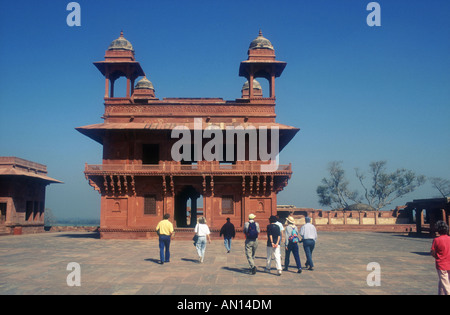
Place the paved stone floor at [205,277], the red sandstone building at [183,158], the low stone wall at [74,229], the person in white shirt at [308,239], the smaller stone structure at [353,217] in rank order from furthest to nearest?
the smaller stone structure at [353,217], the low stone wall at [74,229], the red sandstone building at [183,158], the person in white shirt at [308,239], the paved stone floor at [205,277]

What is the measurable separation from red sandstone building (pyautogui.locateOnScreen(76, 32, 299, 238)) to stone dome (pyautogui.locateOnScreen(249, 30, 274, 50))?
1.11 metres

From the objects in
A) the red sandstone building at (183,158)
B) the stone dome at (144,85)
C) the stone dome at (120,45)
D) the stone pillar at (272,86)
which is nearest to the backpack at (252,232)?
the red sandstone building at (183,158)

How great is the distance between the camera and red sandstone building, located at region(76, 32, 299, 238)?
21.9 meters

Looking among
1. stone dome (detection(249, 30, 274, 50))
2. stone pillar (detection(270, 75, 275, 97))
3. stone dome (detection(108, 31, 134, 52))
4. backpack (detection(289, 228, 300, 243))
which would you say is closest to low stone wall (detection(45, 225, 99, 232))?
stone dome (detection(108, 31, 134, 52))

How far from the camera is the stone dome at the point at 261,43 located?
24047 mm

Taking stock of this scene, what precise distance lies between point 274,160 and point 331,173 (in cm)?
4548

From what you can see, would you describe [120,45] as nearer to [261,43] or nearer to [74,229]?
[261,43]

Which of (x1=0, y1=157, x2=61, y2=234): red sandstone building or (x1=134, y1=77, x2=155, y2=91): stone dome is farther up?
(x1=134, y1=77, x2=155, y2=91): stone dome

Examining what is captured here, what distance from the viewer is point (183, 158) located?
23578mm

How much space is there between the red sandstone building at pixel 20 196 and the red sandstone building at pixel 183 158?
10.9 meters

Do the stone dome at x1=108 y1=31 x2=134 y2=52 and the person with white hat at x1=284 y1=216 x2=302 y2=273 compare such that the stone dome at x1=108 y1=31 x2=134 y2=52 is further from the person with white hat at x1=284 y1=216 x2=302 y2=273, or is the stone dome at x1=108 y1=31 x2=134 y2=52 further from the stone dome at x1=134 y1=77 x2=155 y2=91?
the person with white hat at x1=284 y1=216 x2=302 y2=273

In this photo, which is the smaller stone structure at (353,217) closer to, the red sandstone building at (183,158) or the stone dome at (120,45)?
the red sandstone building at (183,158)

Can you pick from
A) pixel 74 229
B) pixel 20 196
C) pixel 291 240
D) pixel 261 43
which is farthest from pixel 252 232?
pixel 74 229
